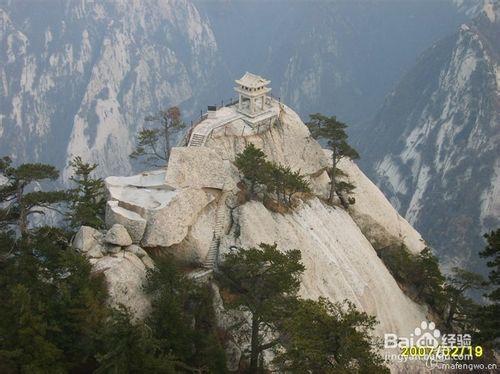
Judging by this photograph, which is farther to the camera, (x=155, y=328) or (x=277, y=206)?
(x=277, y=206)

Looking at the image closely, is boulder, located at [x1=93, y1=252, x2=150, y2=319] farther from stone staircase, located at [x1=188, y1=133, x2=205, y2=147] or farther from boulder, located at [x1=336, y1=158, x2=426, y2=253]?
boulder, located at [x1=336, y1=158, x2=426, y2=253]

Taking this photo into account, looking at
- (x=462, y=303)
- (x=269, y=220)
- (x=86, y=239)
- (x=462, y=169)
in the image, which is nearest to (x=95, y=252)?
(x=86, y=239)

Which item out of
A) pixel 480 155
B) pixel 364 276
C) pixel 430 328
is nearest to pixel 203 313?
pixel 364 276

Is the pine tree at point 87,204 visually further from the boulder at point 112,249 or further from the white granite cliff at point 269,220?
the boulder at point 112,249

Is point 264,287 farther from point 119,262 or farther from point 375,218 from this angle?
point 375,218

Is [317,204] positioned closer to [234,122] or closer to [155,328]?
[234,122]

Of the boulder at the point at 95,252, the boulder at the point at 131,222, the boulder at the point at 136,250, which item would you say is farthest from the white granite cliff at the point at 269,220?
the boulder at the point at 136,250

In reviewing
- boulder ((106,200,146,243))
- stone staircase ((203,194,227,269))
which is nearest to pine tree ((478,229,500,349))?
stone staircase ((203,194,227,269))
